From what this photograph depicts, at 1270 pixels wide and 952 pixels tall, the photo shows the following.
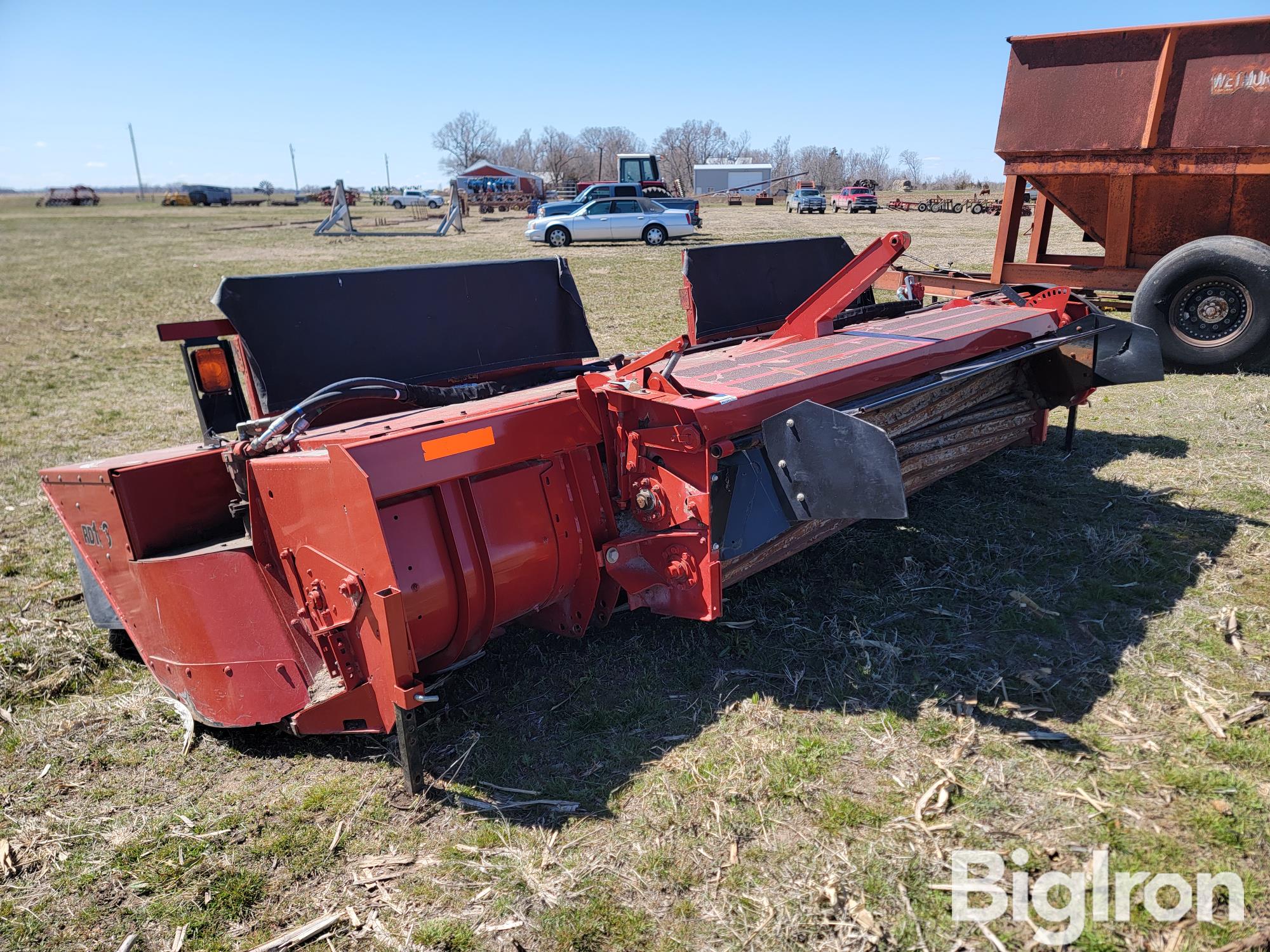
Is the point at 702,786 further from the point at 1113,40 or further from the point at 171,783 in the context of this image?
the point at 1113,40

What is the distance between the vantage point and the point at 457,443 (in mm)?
2803

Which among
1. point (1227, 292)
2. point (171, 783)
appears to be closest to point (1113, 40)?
point (1227, 292)

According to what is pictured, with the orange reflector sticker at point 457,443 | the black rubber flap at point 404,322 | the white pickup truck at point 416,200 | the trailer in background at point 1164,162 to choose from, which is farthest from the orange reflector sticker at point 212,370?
the white pickup truck at point 416,200

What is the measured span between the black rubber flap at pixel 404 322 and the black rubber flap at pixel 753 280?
0.76 m

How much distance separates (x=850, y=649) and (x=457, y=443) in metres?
1.73

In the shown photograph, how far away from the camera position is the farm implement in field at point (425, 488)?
2.72 m

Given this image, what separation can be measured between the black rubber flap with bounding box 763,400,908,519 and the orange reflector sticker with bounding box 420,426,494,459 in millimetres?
970

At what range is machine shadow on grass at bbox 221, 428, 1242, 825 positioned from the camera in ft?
9.62

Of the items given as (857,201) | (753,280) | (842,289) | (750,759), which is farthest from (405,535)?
(857,201)

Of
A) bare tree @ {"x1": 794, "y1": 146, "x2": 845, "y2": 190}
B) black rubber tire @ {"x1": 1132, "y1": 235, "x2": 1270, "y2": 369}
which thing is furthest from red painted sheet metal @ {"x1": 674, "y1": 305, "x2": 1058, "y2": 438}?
bare tree @ {"x1": 794, "y1": 146, "x2": 845, "y2": 190}

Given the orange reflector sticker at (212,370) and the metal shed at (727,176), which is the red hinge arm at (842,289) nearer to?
the orange reflector sticker at (212,370)

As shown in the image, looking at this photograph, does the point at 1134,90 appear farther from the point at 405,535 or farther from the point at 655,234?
the point at 655,234

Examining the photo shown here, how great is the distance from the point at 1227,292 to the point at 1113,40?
230cm

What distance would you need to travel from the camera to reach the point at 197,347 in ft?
11.7
